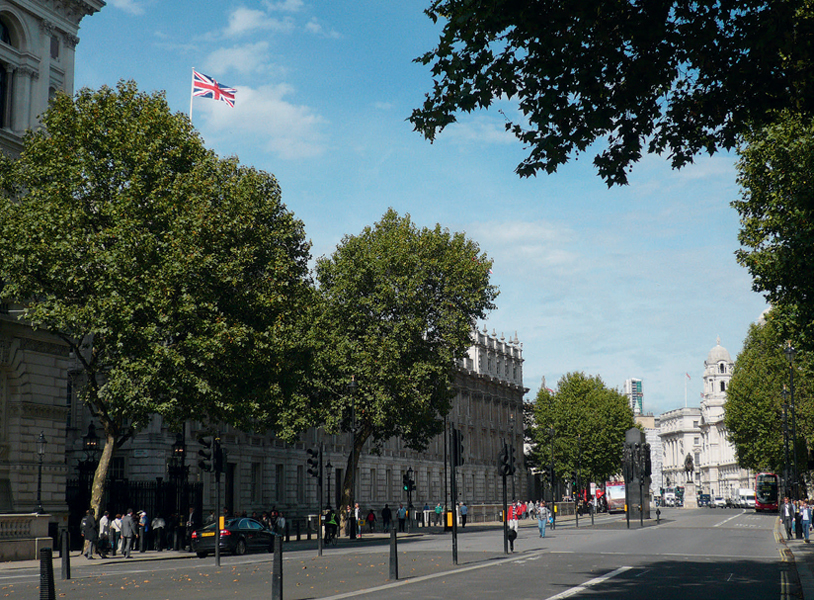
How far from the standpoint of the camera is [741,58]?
11.9 meters

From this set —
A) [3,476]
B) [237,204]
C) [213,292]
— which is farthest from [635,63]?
[3,476]

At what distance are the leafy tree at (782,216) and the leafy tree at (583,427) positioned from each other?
64.2 m

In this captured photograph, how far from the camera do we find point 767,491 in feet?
279

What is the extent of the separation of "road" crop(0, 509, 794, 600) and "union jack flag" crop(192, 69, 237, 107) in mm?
20979

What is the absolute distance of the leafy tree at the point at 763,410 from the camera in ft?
245

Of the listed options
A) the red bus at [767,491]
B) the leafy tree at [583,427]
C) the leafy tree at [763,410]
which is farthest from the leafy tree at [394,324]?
the leafy tree at [583,427]

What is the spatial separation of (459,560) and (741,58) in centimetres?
1736

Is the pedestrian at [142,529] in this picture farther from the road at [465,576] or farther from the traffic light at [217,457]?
the traffic light at [217,457]

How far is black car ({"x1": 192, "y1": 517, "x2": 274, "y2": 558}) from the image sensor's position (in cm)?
3234

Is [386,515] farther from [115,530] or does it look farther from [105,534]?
[105,534]

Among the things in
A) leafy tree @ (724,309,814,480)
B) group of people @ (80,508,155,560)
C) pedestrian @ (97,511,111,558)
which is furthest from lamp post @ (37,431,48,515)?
leafy tree @ (724,309,814,480)

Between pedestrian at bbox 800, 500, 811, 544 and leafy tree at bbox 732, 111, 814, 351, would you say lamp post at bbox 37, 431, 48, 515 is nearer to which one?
leafy tree at bbox 732, 111, 814, 351

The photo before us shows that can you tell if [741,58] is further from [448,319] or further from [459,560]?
[448,319]

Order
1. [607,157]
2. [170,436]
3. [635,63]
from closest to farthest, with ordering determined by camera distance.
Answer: [635,63] < [607,157] < [170,436]
